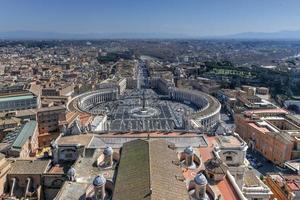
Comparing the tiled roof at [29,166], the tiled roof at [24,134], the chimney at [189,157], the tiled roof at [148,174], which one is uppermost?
the tiled roof at [148,174]

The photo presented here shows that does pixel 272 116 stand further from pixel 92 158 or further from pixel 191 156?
pixel 92 158

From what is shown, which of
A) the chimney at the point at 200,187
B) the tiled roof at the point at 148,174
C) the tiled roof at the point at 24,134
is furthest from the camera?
the tiled roof at the point at 24,134

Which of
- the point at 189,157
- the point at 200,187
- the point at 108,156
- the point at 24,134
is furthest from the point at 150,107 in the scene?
the point at 200,187

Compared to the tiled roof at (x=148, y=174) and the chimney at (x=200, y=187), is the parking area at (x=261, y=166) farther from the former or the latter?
the chimney at (x=200, y=187)

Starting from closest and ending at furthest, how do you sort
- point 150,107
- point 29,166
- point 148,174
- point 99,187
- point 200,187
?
point 148,174 → point 200,187 → point 99,187 → point 29,166 → point 150,107

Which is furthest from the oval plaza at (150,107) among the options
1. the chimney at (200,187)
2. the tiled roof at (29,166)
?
the chimney at (200,187)

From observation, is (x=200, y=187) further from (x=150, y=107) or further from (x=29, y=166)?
(x=150, y=107)

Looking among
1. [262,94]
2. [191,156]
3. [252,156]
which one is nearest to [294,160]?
[252,156]

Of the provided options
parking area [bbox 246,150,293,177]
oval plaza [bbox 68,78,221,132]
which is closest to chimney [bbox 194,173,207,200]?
parking area [bbox 246,150,293,177]
